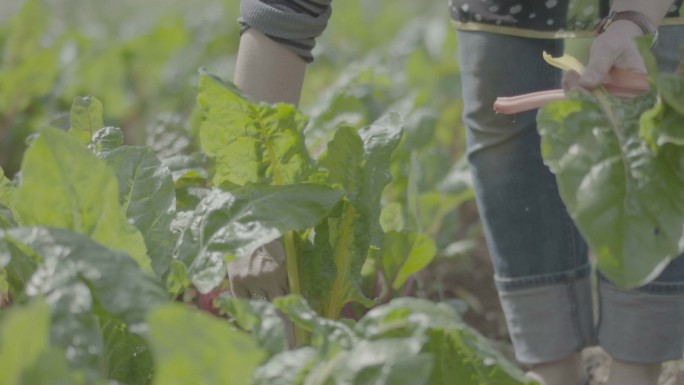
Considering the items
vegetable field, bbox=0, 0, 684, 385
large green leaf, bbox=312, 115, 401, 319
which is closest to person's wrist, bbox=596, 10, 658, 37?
vegetable field, bbox=0, 0, 684, 385

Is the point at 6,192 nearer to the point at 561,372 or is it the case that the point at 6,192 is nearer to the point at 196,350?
the point at 196,350

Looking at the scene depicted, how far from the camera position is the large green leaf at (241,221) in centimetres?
160

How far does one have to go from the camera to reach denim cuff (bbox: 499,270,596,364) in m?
2.06

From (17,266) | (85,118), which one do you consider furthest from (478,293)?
(17,266)

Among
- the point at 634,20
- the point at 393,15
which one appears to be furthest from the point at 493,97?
the point at 393,15

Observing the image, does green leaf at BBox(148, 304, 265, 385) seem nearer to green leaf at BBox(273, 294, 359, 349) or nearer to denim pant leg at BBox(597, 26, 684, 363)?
green leaf at BBox(273, 294, 359, 349)

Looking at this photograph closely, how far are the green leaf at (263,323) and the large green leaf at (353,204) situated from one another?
44 centimetres

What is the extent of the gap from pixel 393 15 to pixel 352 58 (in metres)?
0.97

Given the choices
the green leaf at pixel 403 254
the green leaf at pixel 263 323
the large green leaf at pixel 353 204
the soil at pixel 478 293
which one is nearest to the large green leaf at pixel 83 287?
the green leaf at pixel 263 323

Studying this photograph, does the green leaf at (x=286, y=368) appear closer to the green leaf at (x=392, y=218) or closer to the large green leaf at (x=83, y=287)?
the large green leaf at (x=83, y=287)

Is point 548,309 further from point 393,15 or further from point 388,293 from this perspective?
point 393,15

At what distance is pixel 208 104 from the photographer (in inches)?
65.8

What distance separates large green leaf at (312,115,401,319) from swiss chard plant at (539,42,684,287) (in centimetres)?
44

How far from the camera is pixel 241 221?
5.37ft
